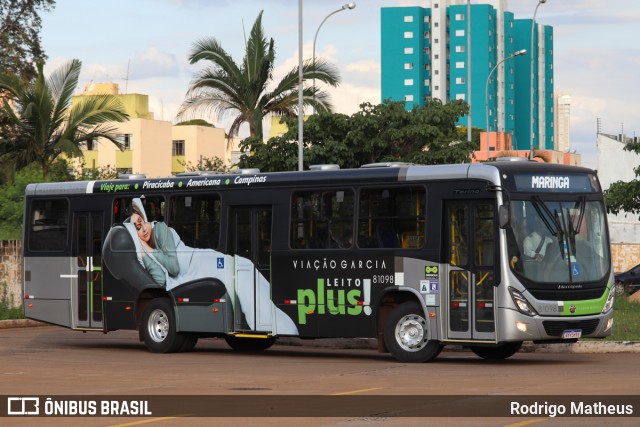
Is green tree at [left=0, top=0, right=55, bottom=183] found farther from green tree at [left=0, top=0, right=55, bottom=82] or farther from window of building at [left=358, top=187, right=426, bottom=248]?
window of building at [left=358, top=187, right=426, bottom=248]

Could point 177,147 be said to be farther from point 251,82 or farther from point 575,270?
point 575,270

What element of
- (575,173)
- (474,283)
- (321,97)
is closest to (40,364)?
(474,283)

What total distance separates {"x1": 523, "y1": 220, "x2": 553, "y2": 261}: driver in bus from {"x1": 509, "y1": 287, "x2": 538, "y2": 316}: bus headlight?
61 cm

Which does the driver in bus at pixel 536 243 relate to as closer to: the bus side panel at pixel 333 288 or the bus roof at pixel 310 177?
the bus roof at pixel 310 177

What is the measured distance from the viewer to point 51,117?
40.1 metres

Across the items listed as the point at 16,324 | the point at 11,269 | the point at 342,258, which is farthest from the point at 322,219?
the point at 11,269

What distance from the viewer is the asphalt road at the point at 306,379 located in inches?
504

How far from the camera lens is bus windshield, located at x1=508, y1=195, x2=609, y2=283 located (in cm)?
1962

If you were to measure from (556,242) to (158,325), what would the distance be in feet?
25.3

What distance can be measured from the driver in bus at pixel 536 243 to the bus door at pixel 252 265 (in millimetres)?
4670

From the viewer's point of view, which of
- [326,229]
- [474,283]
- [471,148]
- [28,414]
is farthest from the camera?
[471,148]

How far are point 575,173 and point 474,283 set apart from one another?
2.48 m

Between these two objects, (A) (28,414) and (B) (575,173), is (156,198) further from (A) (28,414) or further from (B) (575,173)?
(A) (28,414)

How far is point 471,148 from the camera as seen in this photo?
1756 inches
